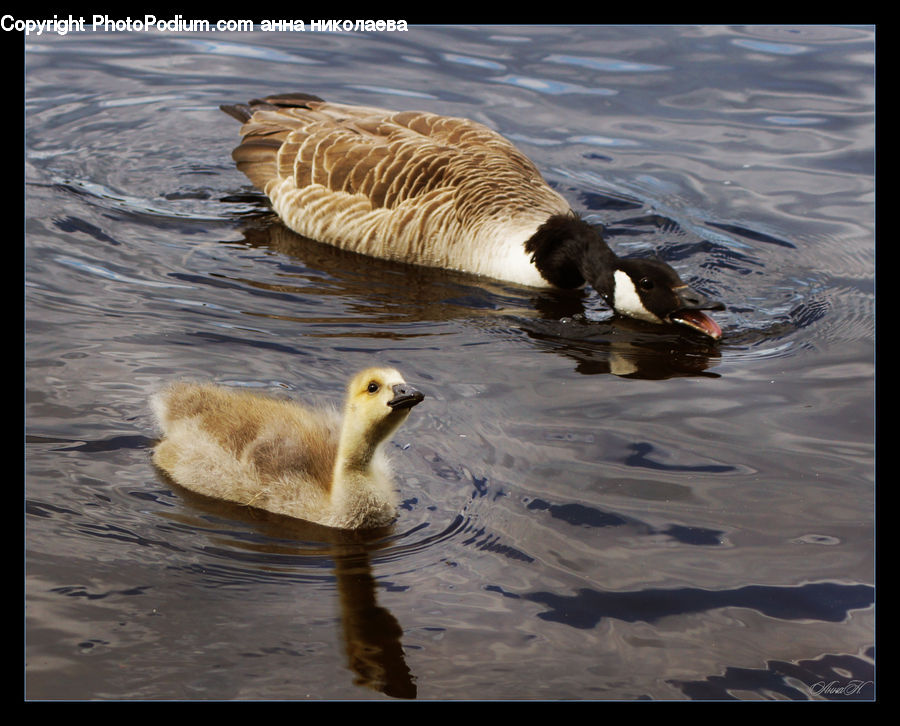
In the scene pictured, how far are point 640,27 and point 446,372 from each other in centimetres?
917

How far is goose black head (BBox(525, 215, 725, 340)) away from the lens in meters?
8.85

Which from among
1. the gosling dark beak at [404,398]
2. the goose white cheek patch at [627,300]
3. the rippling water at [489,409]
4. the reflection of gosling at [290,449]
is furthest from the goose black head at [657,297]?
the gosling dark beak at [404,398]

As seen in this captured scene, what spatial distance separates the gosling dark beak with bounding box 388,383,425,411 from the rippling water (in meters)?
0.75

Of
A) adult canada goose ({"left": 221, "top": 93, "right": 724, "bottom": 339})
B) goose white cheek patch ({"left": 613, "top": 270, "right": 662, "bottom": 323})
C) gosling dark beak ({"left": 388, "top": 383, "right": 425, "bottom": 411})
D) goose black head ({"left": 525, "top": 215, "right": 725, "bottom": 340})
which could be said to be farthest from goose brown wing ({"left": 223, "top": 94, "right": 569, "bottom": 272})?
gosling dark beak ({"left": 388, "top": 383, "right": 425, "bottom": 411})

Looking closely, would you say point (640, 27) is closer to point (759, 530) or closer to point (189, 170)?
point (189, 170)

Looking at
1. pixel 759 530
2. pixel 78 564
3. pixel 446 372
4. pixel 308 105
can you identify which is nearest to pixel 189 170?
pixel 308 105

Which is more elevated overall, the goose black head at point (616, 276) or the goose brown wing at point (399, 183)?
the goose brown wing at point (399, 183)

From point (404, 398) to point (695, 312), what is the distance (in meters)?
3.92

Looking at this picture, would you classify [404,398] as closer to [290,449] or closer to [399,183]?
[290,449]

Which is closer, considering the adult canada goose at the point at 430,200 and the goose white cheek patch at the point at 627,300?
the goose white cheek patch at the point at 627,300

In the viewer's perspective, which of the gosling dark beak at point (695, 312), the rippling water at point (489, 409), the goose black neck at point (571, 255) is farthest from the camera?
the goose black neck at point (571, 255)

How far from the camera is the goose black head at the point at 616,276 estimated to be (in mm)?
8852

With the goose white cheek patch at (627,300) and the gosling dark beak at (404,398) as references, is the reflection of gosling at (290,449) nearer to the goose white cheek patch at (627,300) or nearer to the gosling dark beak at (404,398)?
the gosling dark beak at (404,398)

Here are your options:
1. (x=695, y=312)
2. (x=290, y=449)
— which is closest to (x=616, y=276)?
(x=695, y=312)
